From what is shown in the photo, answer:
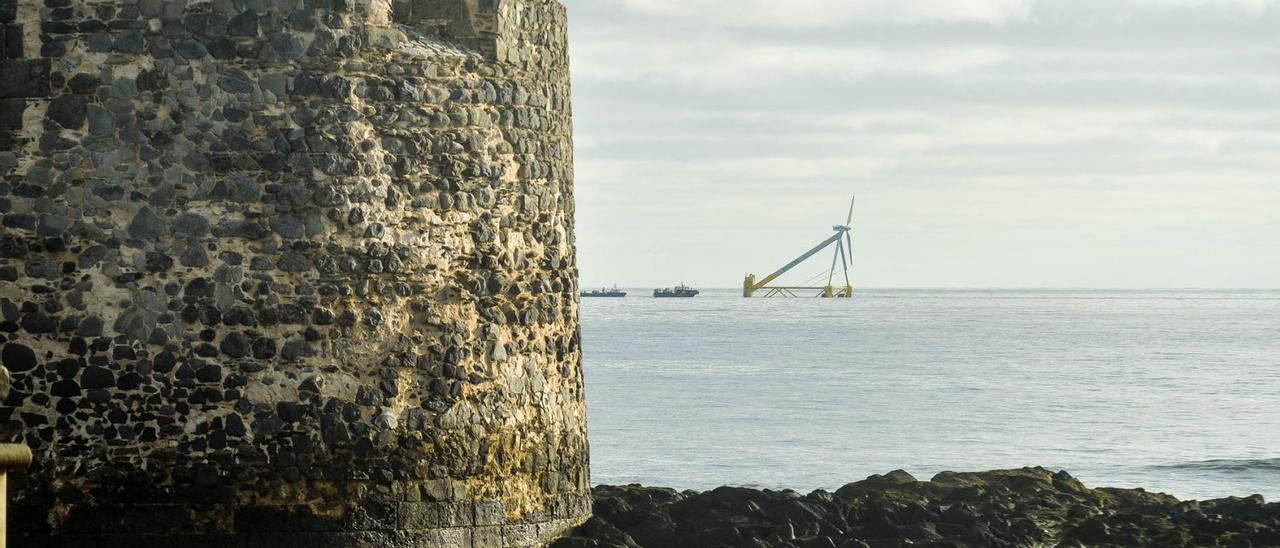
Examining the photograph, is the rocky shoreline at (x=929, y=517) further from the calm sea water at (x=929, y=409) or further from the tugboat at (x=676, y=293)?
the tugboat at (x=676, y=293)

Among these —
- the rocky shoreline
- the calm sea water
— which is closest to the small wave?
the calm sea water

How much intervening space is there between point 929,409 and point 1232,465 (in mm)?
11931

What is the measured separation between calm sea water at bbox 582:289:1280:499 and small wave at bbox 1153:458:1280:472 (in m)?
0.07

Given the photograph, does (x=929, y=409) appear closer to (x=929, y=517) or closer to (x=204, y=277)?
(x=929, y=517)

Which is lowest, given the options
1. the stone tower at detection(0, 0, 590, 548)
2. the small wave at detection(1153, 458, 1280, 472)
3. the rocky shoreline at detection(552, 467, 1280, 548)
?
the small wave at detection(1153, 458, 1280, 472)

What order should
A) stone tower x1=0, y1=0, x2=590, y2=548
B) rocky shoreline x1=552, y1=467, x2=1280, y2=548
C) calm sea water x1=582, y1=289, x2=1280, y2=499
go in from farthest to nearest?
calm sea water x1=582, y1=289, x2=1280, y2=499, rocky shoreline x1=552, y1=467, x2=1280, y2=548, stone tower x1=0, y1=0, x2=590, y2=548

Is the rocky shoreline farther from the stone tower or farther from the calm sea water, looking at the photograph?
the calm sea water

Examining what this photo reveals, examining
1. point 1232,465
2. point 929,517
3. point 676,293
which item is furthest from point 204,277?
point 676,293

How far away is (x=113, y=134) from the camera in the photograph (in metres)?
10.8

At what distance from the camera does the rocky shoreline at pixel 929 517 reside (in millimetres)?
13172

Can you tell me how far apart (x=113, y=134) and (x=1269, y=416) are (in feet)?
124

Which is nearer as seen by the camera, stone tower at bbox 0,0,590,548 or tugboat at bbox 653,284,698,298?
stone tower at bbox 0,0,590,548

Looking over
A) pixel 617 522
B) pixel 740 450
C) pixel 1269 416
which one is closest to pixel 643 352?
pixel 1269 416

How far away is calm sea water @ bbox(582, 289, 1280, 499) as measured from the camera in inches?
1251
